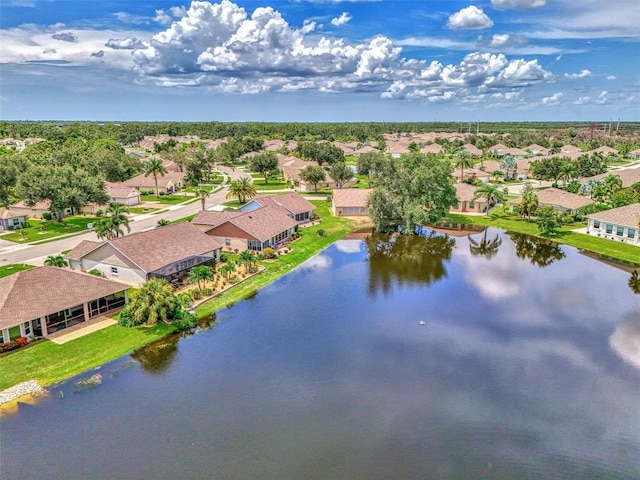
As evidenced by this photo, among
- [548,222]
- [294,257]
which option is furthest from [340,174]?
[294,257]

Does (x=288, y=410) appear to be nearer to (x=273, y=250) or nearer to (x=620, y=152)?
(x=273, y=250)

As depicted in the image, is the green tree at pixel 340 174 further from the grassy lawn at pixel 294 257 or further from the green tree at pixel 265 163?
the grassy lawn at pixel 294 257

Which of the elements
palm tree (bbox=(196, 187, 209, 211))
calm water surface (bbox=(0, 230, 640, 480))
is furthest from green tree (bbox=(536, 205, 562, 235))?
palm tree (bbox=(196, 187, 209, 211))

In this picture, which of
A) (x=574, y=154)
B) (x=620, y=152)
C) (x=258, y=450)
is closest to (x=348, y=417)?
(x=258, y=450)

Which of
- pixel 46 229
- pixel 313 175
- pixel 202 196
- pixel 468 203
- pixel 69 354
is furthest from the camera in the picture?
pixel 313 175

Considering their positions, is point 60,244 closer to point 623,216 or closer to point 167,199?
point 167,199

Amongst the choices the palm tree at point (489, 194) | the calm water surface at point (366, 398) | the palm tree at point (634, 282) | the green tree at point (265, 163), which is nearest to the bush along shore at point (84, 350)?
the calm water surface at point (366, 398)
